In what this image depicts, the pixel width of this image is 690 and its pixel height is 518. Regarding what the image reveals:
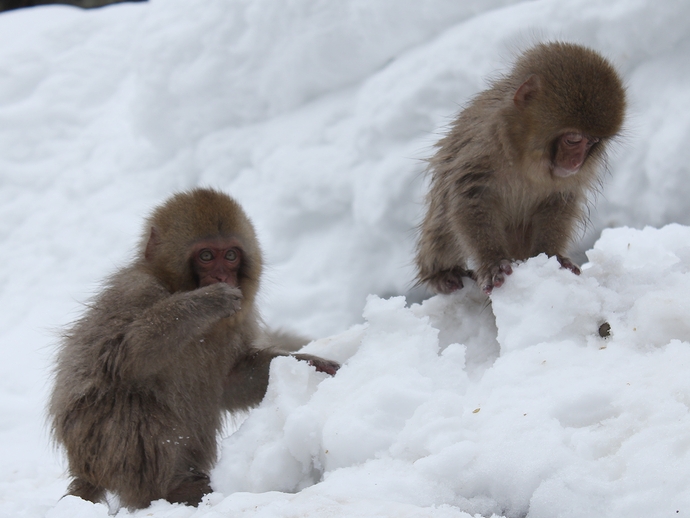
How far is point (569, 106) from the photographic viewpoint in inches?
118

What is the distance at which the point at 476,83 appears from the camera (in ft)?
18.6

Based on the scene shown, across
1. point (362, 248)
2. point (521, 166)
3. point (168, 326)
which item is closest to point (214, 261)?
point (168, 326)

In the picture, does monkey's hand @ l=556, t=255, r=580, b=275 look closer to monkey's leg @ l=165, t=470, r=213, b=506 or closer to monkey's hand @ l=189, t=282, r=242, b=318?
monkey's hand @ l=189, t=282, r=242, b=318

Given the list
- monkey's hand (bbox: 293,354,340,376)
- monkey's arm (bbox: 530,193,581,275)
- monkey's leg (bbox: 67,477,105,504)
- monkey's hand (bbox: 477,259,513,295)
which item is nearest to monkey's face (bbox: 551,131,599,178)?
monkey's arm (bbox: 530,193,581,275)

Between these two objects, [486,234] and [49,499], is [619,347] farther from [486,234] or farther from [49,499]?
[49,499]

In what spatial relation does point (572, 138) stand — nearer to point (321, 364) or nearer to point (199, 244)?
point (321, 364)

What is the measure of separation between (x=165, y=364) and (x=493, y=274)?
4.23 ft

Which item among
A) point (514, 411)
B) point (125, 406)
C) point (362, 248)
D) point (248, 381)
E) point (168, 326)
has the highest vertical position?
point (514, 411)

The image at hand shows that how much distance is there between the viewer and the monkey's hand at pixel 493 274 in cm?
285

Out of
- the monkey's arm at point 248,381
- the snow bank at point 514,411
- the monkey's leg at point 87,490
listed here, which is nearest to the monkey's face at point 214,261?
the monkey's arm at point 248,381

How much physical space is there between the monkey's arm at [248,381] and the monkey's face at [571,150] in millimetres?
1376

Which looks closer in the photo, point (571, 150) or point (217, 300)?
point (217, 300)

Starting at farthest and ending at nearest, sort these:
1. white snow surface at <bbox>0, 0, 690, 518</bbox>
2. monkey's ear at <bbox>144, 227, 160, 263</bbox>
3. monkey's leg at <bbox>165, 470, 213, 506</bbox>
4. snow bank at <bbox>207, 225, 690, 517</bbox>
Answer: monkey's ear at <bbox>144, 227, 160, 263</bbox>
monkey's leg at <bbox>165, 470, 213, 506</bbox>
white snow surface at <bbox>0, 0, 690, 518</bbox>
snow bank at <bbox>207, 225, 690, 517</bbox>

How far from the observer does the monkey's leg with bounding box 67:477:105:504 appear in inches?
116
